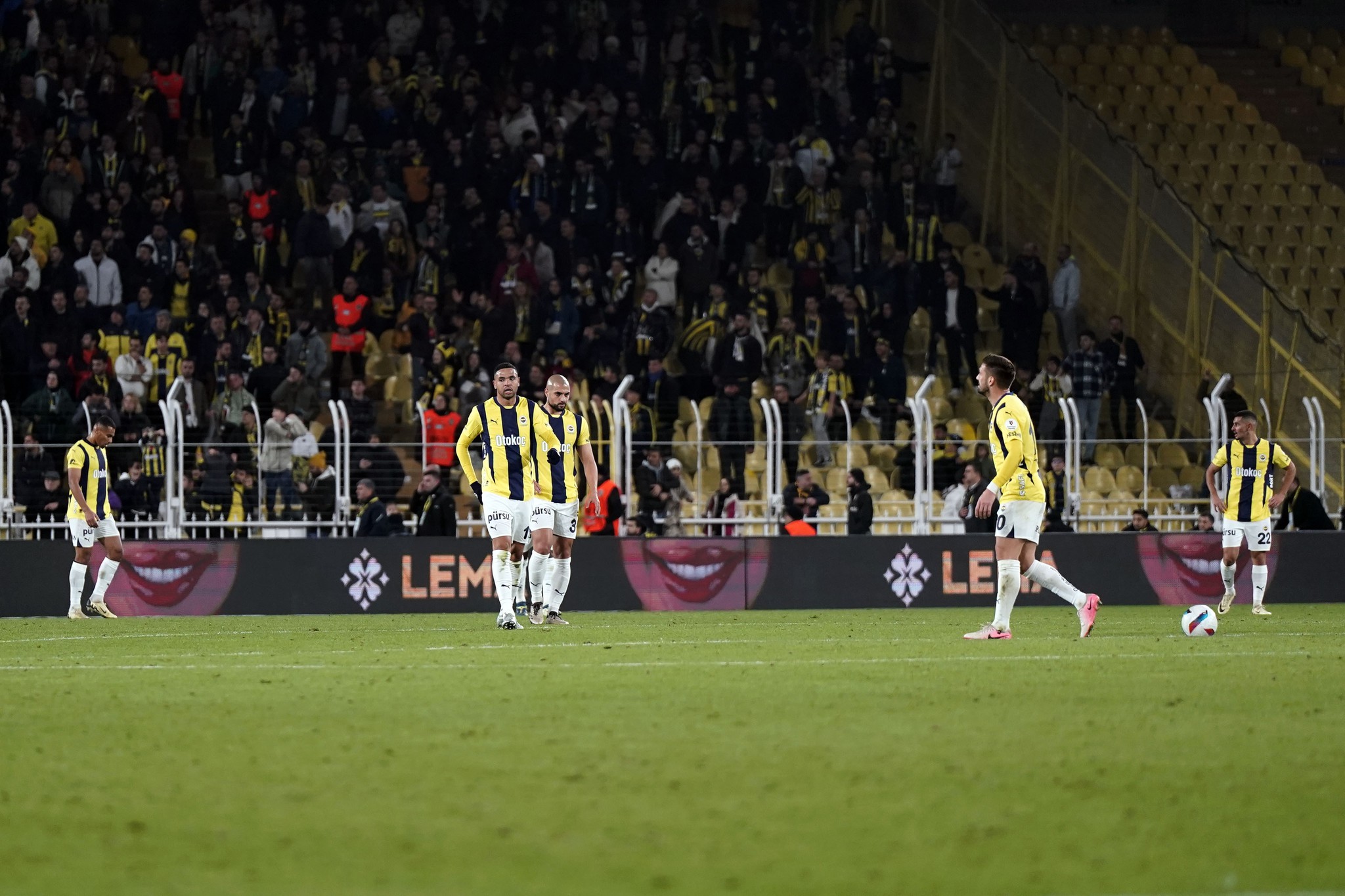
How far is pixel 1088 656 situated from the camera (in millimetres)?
11938

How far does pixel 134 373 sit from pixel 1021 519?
13.2m

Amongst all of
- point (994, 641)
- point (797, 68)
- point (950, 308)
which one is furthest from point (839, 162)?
point (994, 641)

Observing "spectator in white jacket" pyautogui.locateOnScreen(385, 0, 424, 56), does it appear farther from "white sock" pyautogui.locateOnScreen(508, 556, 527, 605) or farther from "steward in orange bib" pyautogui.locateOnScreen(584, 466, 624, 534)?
"white sock" pyautogui.locateOnScreen(508, 556, 527, 605)

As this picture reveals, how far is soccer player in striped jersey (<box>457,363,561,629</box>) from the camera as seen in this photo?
15.4 meters

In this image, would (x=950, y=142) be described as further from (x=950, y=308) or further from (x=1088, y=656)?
(x=1088, y=656)

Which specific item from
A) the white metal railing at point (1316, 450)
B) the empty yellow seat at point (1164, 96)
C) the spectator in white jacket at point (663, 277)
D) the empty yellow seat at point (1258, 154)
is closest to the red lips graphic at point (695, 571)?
the spectator in white jacket at point (663, 277)

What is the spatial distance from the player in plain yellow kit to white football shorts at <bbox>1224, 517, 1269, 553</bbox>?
5467 millimetres

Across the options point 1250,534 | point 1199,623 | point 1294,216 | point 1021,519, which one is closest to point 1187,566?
point 1250,534

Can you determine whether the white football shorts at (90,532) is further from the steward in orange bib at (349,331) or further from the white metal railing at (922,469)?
the white metal railing at (922,469)

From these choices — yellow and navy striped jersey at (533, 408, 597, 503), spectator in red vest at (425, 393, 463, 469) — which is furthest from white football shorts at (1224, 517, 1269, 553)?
spectator in red vest at (425, 393, 463, 469)

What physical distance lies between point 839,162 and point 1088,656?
18663 millimetres

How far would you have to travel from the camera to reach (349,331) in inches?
986

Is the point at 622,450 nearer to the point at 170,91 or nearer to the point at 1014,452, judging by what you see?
the point at 1014,452

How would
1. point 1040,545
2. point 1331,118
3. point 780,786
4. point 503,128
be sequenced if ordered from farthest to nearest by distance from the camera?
point 1331,118, point 503,128, point 1040,545, point 780,786
